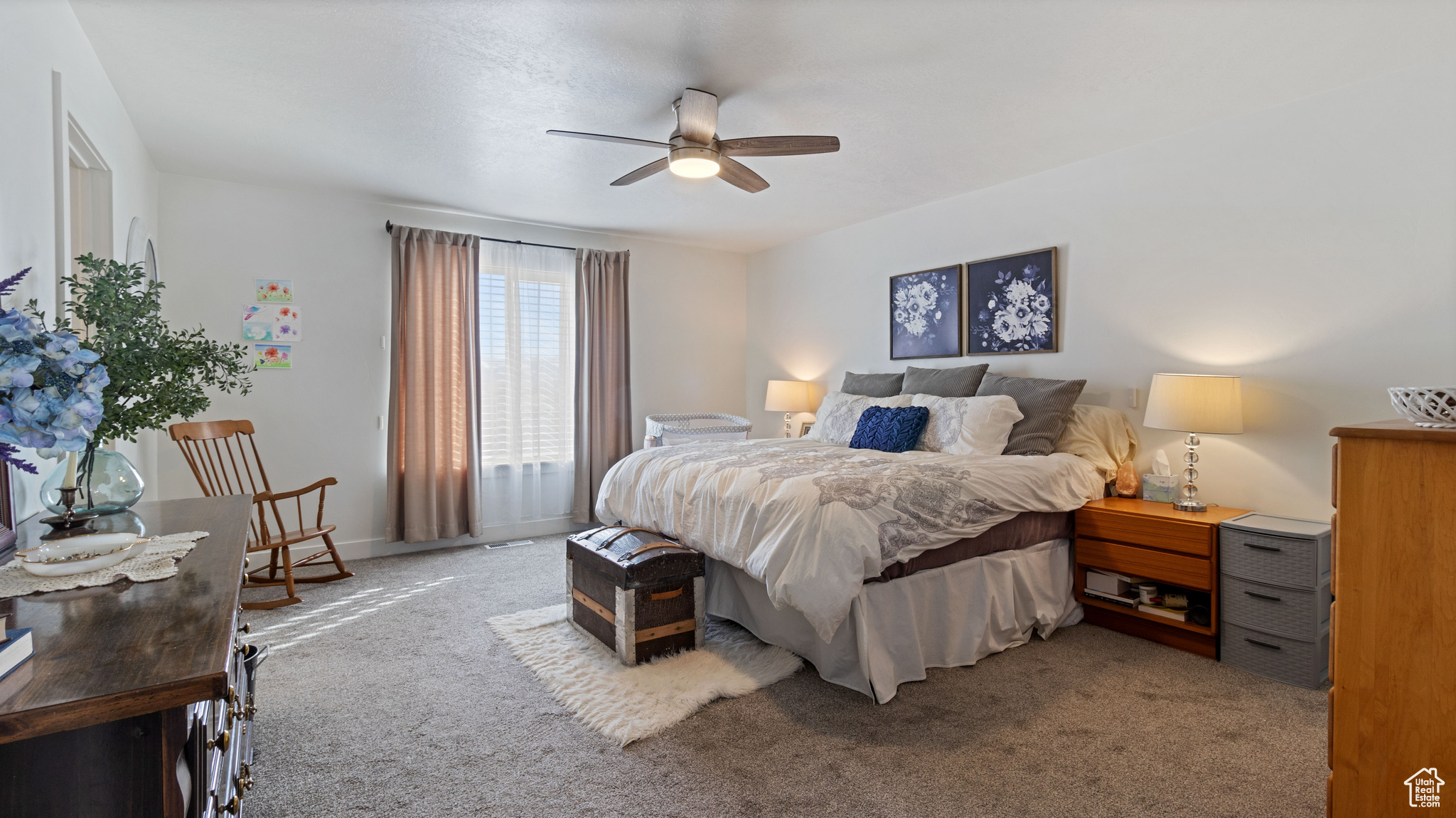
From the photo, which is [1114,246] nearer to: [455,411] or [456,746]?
[456,746]

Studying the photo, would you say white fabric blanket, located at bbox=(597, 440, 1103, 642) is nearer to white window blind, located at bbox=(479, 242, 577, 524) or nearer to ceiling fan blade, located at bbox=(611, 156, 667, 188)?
ceiling fan blade, located at bbox=(611, 156, 667, 188)

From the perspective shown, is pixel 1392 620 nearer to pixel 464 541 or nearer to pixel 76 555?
pixel 76 555

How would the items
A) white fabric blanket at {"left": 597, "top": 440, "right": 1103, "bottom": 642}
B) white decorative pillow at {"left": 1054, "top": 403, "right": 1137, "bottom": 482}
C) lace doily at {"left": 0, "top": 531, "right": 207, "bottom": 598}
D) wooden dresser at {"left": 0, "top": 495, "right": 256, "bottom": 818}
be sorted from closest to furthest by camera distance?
wooden dresser at {"left": 0, "top": 495, "right": 256, "bottom": 818}, lace doily at {"left": 0, "top": 531, "right": 207, "bottom": 598}, white fabric blanket at {"left": 597, "top": 440, "right": 1103, "bottom": 642}, white decorative pillow at {"left": 1054, "top": 403, "right": 1137, "bottom": 482}

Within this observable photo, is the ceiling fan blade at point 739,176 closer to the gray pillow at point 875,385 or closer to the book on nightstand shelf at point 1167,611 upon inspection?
the gray pillow at point 875,385

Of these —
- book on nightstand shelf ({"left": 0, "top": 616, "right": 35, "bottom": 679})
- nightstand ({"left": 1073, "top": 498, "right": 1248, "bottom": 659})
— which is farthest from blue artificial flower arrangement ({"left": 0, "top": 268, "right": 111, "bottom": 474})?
nightstand ({"left": 1073, "top": 498, "right": 1248, "bottom": 659})

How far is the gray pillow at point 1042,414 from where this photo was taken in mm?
3443

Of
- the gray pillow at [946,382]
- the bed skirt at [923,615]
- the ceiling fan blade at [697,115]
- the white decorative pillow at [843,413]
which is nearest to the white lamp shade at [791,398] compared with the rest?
the white decorative pillow at [843,413]

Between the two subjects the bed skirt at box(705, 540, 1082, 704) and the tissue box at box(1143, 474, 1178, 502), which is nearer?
the bed skirt at box(705, 540, 1082, 704)

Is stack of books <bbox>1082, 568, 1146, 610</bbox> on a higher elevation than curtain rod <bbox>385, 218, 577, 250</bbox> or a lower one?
lower

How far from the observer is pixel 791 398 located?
5383 millimetres

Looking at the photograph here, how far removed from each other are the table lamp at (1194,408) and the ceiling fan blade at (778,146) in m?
1.88

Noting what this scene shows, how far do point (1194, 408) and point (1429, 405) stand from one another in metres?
1.78

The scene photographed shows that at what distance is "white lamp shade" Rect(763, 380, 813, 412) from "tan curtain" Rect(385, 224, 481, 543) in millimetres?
2291

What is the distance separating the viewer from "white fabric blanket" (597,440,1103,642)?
2332 mm
